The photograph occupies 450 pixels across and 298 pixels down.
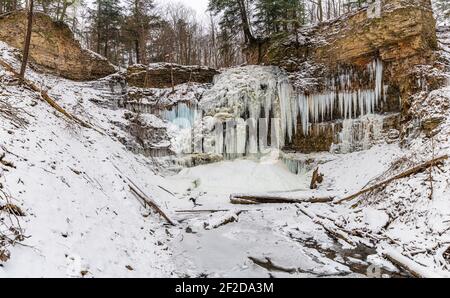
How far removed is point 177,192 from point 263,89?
7.63 m

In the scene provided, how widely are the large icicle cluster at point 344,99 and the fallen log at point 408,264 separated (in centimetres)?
1073

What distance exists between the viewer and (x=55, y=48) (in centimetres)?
1692

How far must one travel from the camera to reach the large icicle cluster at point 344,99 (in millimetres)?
15125

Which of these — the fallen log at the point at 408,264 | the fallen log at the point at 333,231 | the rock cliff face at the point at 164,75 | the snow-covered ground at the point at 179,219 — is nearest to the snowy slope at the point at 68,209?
the snow-covered ground at the point at 179,219

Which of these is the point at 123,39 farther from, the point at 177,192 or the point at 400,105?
the point at 400,105

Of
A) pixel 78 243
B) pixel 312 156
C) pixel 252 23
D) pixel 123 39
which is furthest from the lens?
pixel 123 39

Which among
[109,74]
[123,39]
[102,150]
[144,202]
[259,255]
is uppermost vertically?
[123,39]

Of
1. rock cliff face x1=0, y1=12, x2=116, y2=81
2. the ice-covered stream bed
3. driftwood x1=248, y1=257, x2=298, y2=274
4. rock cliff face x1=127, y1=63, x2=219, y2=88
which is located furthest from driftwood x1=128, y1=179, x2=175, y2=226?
rock cliff face x1=0, y1=12, x2=116, y2=81

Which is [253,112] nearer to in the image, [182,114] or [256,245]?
[182,114]

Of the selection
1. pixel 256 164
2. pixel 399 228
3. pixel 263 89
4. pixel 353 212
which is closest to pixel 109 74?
pixel 263 89

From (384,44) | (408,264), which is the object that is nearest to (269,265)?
(408,264)

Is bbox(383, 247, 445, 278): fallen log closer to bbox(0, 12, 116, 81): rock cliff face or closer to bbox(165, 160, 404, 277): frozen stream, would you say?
bbox(165, 160, 404, 277): frozen stream

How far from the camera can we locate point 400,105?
14312 mm

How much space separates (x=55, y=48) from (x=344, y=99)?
1573 centimetres
